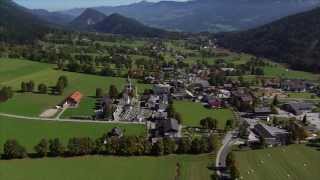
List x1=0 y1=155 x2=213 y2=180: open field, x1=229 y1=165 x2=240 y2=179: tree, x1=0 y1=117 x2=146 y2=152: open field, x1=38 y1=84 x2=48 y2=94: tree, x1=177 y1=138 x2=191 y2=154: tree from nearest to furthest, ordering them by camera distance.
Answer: x1=0 y1=155 x2=213 y2=180: open field, x1=229 y1=165 x2=240 y2=179: tree, x1=177 y1=138 x2=191 y2=154: tree, x1=0 y1=117 x2=146 y2=152: open field, x1=38 y1=84 x2=48 y2=94: tree

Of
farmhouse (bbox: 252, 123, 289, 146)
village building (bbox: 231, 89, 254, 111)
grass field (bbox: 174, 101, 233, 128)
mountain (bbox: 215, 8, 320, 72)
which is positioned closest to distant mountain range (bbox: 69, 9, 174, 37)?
mountain (bbox: 215, 8, 320, 72)

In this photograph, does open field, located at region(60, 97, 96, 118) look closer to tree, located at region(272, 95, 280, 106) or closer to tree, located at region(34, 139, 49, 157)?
tree, located at region(34, 139, 49, 157)

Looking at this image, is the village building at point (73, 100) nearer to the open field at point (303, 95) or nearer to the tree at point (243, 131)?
the tree at point (243, 131)

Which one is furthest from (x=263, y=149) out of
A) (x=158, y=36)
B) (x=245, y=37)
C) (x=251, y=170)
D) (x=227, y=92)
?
(x=158, y=36)

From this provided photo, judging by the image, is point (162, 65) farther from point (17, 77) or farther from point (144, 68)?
point (17, 77)

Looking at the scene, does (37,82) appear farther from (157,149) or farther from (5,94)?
(157,149)

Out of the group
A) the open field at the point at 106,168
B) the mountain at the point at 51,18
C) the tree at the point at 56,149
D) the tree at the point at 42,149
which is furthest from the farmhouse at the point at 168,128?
the mountain at the point at 51,18
